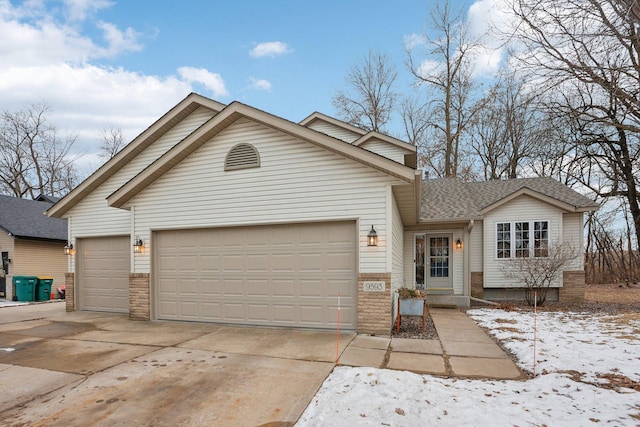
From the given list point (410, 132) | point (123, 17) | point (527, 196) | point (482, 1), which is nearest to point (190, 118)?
point (123, 17)

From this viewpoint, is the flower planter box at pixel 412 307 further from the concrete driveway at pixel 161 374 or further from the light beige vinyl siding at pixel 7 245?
the light beige vinyl siding at pixel 7 245

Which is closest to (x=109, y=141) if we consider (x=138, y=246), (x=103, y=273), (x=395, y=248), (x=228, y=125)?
(x=103, y=273)

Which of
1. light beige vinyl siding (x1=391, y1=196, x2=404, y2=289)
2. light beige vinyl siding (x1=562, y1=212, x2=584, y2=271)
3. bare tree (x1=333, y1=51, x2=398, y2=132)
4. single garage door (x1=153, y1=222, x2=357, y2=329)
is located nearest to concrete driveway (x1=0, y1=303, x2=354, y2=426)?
single garage door (x1=153, y1=222, x2=357, y2=329)

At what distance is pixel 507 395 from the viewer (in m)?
4.04

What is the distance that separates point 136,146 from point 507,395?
1117 cm

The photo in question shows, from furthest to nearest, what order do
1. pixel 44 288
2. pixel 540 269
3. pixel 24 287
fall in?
1. pixel 44 288
2. pixel 24 287
3. pixel 540 269

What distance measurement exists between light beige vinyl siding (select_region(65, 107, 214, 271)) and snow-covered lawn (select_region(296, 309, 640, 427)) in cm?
884

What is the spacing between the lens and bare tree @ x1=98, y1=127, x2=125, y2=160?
1141 inches

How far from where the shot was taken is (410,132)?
77.9ft

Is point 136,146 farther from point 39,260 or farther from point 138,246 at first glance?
point 39,260

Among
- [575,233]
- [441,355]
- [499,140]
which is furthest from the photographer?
[499,140]

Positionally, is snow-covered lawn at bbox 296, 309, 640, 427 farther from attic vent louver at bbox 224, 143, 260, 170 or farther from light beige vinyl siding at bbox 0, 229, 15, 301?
light beige vinyl siding at bbox 0, 229, 15, 301

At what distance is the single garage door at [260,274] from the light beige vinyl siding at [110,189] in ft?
9.81

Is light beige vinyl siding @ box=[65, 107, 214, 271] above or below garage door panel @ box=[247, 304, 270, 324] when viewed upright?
above
